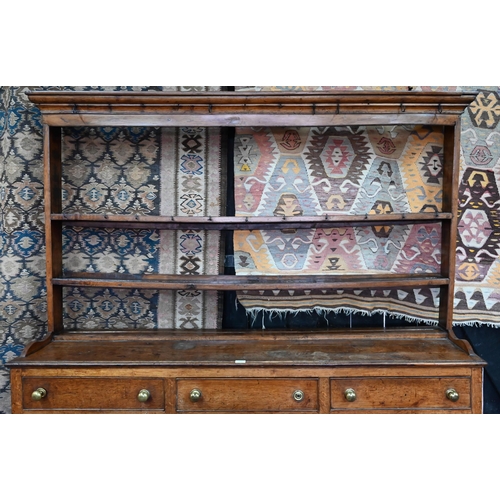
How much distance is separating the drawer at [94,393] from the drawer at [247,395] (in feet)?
0.44

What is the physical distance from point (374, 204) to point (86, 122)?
5.19 feet

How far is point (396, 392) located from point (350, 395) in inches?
8.6

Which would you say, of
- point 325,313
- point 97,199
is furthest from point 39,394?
point 325,313

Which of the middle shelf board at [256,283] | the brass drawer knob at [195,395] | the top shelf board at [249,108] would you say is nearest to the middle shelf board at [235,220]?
the middle shelf board at [256,283]

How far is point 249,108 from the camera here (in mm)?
Result: 1846

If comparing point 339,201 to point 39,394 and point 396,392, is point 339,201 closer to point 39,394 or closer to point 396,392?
point 396,392

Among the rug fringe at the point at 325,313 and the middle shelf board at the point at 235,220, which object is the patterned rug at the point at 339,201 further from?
the middle shelf board at the point at 235,220

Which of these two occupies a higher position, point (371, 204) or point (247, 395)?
point (371, 204)

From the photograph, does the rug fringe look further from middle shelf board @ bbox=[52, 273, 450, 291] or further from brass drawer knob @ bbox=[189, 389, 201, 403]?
brass drawer knob @ bbox=[189, 389, 201, 403]

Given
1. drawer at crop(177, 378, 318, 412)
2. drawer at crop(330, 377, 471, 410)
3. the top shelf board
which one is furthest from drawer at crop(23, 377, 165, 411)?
the top shelf board

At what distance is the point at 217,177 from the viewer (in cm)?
215

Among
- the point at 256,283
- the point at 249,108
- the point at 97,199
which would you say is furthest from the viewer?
the point at 97,199

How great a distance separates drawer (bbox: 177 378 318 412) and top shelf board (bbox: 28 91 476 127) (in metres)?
1.23

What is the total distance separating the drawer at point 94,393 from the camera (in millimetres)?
1726
